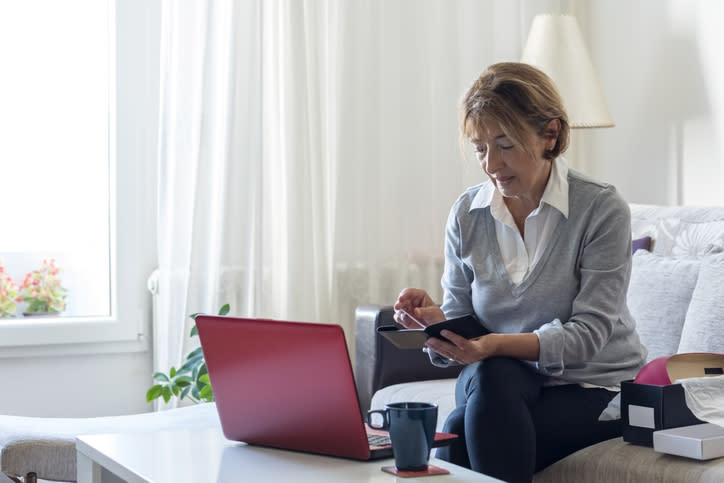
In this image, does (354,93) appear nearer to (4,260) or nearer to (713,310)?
(4,260)

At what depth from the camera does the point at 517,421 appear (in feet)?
4.52

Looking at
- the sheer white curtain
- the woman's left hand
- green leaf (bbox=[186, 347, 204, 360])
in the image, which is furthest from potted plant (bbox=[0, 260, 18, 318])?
the woman's left hand

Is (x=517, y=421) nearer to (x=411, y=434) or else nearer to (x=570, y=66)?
(x=411, y=434)

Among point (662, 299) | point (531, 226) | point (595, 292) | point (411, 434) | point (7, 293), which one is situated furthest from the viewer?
point (7, 293)

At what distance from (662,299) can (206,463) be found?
3.69 feet

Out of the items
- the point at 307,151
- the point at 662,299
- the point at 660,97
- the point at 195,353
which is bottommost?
the point at 195,353

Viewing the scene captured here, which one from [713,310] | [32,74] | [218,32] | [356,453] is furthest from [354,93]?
[356,453]

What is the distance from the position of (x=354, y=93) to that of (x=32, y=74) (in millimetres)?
1000

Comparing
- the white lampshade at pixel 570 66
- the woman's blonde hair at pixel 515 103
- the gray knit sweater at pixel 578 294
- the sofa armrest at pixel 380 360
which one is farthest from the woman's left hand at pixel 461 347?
the white lampshade at pixel 570 66

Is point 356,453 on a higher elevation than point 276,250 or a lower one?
lower

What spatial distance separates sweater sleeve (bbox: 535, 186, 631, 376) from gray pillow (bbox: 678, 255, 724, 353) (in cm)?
26

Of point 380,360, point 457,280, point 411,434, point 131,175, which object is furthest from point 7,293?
point 411,434

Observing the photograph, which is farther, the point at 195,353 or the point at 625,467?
the point at 195,353

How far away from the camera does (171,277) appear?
2.72m
